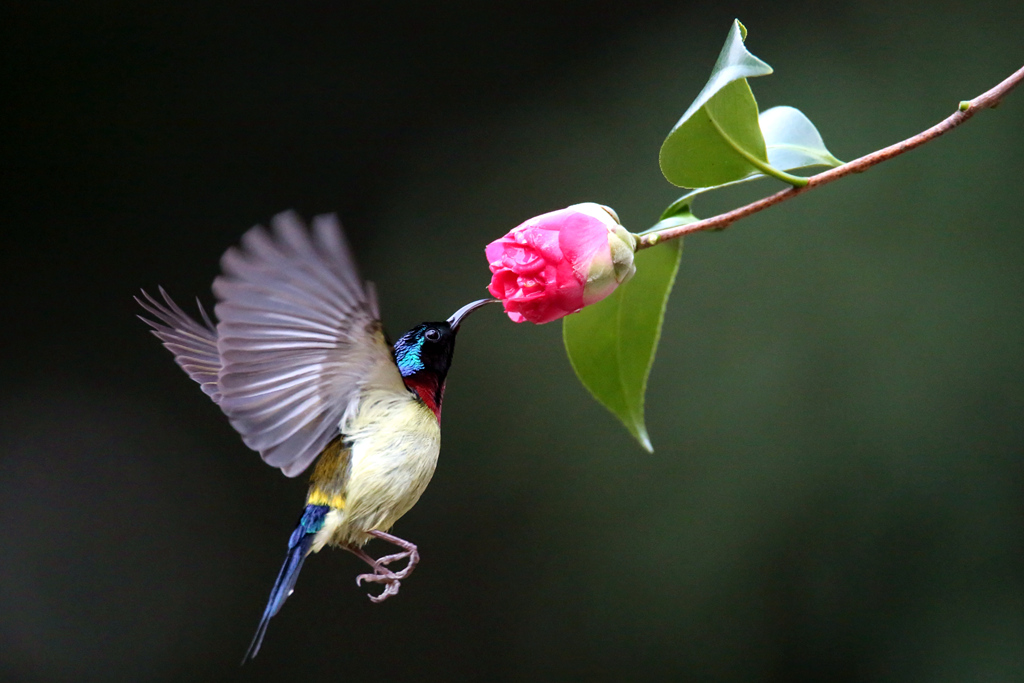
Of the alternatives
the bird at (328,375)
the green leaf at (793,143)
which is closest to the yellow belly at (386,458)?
the bird at (328,375)

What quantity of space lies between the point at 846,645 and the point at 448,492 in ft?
4.08

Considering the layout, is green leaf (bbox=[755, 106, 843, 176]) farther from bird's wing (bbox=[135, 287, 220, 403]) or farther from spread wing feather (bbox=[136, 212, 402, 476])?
bird's wing (bbox=[135, 287, 220, 403])

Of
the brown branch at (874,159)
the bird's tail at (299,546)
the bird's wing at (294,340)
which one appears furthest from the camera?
the bird's tail at (299,546)

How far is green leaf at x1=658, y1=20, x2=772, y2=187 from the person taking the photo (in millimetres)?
731

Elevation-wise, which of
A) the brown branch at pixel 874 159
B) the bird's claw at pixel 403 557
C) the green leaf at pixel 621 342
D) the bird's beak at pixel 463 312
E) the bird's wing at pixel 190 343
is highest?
the bird's wing at pixel 190 343

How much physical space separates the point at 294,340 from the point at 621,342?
0.30 m

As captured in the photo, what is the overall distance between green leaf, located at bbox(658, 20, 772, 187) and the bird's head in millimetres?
229

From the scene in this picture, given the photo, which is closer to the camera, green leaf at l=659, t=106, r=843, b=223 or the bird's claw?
the bird's claw

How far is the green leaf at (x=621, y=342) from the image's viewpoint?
0.87m

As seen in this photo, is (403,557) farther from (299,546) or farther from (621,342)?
(621,342)

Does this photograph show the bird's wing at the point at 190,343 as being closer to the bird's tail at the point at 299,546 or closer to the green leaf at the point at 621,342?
the bird's tail at the point at 299,546

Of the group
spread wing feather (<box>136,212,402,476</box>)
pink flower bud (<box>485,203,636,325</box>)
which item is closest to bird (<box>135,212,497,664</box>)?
spread wing feather (<box>136,212,402,476</box>)

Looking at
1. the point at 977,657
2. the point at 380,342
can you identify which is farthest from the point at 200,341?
the point at 977,657

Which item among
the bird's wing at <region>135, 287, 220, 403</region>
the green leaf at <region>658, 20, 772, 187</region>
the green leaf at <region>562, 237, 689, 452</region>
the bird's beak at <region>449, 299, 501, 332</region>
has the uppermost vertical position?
the bird's wing at <region>135, 287, 220, 403</region>
